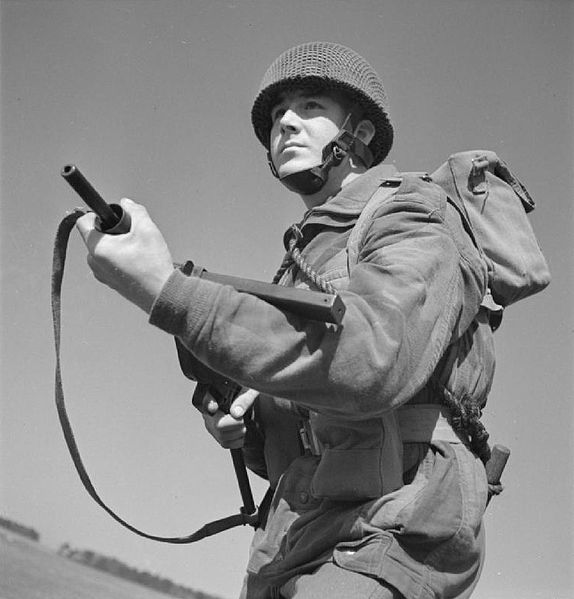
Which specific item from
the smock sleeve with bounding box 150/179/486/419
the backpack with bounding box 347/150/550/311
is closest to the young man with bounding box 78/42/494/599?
the smock sleeve with bounding box 150/179/486/419

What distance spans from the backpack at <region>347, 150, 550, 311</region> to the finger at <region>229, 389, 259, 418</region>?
0.82 metres

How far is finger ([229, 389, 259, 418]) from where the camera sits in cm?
329

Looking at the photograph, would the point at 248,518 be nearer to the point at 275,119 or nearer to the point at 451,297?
the point at 451,297

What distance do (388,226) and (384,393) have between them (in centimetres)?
66

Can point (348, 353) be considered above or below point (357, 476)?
above

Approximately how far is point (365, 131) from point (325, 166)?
1.41 feet

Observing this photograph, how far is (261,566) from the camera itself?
312 centimetres

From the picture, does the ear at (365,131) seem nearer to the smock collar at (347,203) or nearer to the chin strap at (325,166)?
the chin strap at (325,166)

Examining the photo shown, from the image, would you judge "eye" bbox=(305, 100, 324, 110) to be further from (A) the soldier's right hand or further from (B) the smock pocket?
(B) the smock pocket

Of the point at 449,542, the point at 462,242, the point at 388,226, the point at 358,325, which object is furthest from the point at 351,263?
the point at 449,542

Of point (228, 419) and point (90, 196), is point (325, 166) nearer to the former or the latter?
Answer: point (228, 419)

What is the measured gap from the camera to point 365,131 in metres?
3.95

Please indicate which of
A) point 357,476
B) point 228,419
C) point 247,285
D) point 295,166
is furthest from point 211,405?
point 295,166

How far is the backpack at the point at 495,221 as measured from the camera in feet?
10.7
